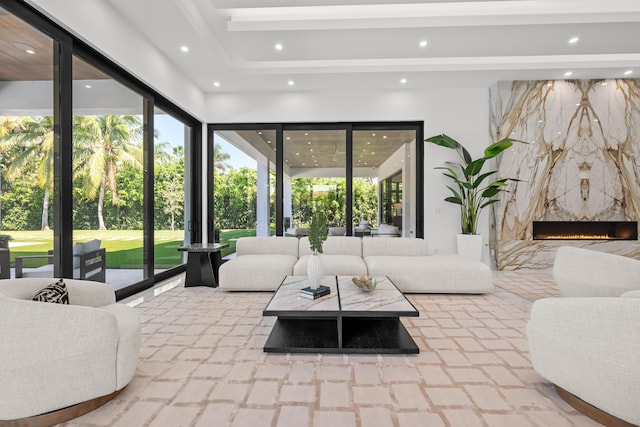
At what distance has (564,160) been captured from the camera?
546cm

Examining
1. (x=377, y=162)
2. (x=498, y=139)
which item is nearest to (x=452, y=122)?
(x=498, y=139)

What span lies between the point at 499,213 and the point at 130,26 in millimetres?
5994

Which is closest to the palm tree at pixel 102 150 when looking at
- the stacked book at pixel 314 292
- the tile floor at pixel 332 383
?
the tile floor at pixel 332 383

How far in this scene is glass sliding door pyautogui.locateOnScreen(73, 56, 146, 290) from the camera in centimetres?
320

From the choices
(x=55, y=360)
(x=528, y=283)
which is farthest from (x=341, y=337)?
(x=528, y=283)

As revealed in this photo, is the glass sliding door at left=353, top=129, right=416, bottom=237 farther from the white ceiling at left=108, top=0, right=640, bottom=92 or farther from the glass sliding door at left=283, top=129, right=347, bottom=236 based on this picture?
the white ceiling at left=108, top=0, right=640, bottom=92

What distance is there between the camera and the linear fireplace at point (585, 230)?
546cm

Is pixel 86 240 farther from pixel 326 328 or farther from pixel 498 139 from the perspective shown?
pixel 498 139

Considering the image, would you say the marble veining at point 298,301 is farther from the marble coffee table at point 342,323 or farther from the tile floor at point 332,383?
the tile floor at point 332,383

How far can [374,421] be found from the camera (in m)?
1.57

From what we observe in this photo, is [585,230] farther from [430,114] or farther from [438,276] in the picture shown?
[438,276]

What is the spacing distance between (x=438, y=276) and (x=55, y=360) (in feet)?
11.6

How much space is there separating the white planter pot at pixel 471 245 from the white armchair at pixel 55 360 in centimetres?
510

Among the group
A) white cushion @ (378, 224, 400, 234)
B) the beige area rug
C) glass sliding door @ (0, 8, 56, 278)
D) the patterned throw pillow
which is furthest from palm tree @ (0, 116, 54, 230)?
the beige area rug
